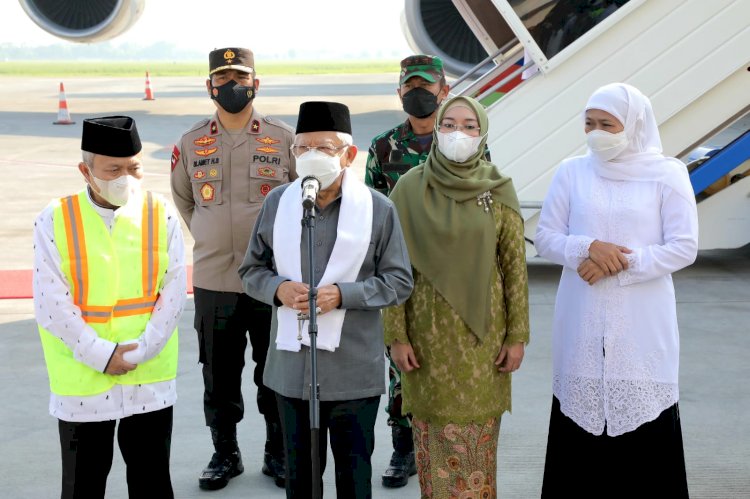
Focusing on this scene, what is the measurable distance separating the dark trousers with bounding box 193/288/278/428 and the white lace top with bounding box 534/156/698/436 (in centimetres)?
135

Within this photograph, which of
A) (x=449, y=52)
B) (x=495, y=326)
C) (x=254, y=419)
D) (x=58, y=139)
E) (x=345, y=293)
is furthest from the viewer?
(x=58, y=139)

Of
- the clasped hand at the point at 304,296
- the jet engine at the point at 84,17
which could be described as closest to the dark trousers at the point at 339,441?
the clasped hand at the point at 304,296

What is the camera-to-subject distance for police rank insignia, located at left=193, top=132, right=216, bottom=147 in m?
4.24

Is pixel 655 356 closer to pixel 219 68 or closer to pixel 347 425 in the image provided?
pixel 347 425

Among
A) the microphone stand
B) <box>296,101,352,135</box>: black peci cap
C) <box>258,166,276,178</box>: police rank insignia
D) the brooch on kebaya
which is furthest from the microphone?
<box>258,166,276,178</box>: police rank insignia

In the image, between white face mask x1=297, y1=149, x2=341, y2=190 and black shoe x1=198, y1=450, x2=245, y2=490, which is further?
black shoe x1=198, y1=450, x2=245, y2=490

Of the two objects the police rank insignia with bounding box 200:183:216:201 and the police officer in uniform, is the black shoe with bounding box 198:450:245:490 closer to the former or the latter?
the police officer in uniform

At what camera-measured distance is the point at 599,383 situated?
11.6 feet

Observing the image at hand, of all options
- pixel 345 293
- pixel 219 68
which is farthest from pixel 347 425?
pixel 219 68

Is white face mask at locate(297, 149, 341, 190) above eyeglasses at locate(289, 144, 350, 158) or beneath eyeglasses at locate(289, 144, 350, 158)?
beneath

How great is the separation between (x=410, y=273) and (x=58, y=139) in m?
15.4

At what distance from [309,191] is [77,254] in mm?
879

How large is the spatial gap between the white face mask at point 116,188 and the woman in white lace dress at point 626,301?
147cm

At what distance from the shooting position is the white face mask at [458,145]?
330 centimetres
